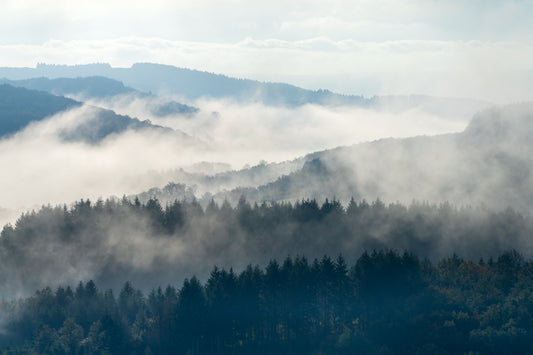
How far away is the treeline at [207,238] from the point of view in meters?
171

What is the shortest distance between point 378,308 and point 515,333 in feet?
60.7

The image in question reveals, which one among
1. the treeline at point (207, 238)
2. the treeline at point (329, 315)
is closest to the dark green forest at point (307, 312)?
the treeline at point (329, 315)

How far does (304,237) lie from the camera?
176m

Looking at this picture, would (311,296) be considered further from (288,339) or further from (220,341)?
(220,341)

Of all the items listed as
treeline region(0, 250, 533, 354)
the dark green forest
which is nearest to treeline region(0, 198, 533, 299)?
the dark green forest

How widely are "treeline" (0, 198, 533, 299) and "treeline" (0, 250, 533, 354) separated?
62868 mm

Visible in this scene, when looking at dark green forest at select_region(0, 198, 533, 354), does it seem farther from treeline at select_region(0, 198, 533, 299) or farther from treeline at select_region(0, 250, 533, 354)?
treeline at select_region(0, 198, 533, 299)

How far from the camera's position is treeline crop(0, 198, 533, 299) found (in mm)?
170750

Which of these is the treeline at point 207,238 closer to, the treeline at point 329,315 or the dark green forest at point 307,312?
the dark green forest at point 307,312

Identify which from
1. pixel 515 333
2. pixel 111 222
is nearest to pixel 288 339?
pixel 515 333

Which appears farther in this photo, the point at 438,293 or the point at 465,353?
the point at 438,293

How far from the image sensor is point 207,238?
181500 millimetres

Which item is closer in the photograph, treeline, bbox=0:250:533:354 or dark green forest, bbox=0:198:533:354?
dark green forest, bbox=0:198:533:354

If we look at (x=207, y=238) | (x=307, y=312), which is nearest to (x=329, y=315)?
(x=307, y=312)
